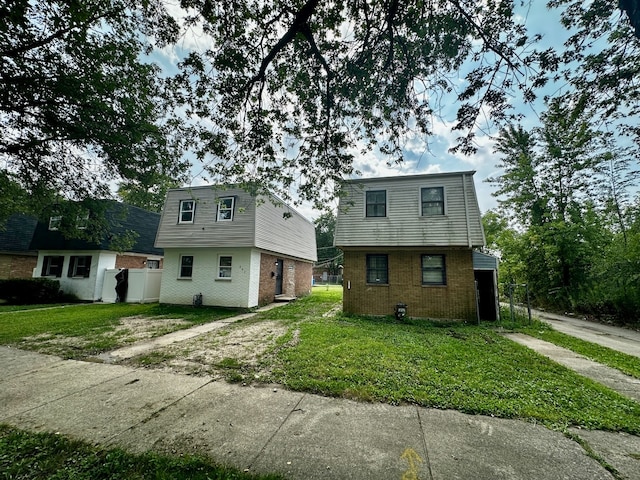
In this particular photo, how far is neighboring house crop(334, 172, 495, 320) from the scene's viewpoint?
947 centimetres

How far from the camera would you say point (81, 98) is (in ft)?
16.5

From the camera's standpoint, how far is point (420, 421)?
3.04 meters

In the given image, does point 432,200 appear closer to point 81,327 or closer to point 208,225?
point 208,225

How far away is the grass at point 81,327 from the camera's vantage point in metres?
5.92

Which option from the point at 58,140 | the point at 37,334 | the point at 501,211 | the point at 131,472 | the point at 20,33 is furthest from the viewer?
the point at 501,211

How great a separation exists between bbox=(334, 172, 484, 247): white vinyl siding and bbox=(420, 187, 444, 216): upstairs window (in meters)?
0.15

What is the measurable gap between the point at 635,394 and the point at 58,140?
12.0m

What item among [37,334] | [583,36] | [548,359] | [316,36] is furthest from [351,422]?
[37,334]

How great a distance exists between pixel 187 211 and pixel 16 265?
14291 mm

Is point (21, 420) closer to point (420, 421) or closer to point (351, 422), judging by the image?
point (351, 422)

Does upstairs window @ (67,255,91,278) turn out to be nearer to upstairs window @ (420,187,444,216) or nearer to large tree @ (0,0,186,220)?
large tree @ (0,0,186,220)

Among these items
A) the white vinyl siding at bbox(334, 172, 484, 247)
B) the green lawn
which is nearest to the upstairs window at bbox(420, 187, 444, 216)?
the white vinyl siding at bbox(334, 172, 484, 247)

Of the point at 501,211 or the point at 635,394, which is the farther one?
the point at 501,211

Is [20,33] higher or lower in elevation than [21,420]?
higher
